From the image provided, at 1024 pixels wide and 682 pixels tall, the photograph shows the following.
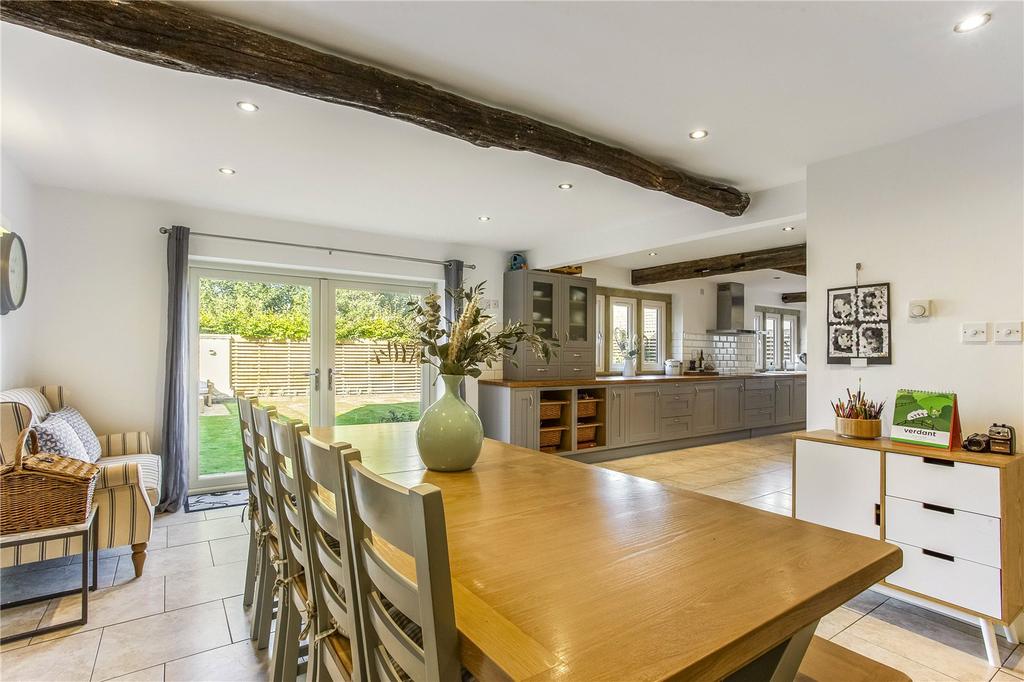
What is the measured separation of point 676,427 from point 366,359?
385cm

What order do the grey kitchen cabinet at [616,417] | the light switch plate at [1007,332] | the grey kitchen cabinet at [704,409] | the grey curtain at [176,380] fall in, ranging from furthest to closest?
the grey kitchen cabinet at [704,409]
the grey kitchen cabinet at [616,417]
the grey curtain at [176,380]
the light switch plate at [1007,332]

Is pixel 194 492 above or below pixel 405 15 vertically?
below

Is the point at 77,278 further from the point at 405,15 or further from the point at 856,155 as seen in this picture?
the point at 856,155

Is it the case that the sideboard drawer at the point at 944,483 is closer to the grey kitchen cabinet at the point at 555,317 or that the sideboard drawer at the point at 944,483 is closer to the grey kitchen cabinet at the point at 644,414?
the grey kitchen cabinet at the point at 555,317

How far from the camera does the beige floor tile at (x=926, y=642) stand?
6.66 feet

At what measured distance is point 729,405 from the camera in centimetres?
699

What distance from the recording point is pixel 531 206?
4145mm

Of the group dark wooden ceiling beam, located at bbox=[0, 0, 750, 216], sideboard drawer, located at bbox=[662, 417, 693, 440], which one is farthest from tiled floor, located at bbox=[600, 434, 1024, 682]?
sideboard drawer, located at bbox=[662, 417, 693, 440]

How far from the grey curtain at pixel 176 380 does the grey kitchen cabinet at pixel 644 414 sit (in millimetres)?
4383

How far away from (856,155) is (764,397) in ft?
16.9

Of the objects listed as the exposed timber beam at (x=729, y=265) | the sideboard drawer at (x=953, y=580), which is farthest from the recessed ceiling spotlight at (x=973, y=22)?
the exposed timber beam at (x=729, y=265)

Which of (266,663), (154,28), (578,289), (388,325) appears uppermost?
(154,28)

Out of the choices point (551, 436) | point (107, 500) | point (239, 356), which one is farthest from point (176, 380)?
point (551, 436)

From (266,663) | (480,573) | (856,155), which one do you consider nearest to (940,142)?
(856,155)
